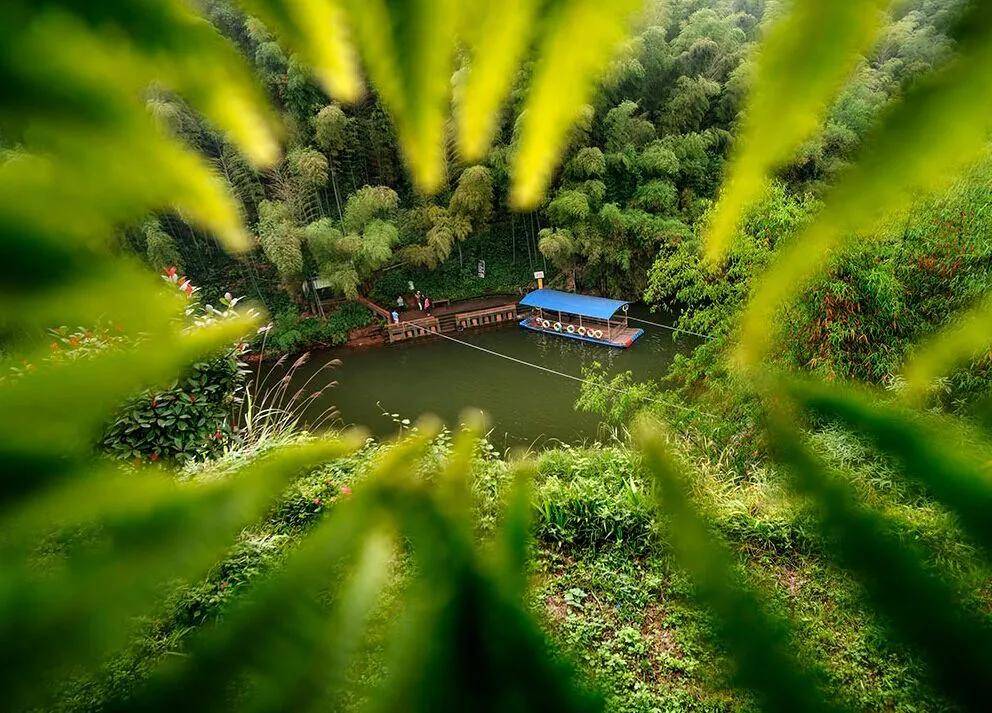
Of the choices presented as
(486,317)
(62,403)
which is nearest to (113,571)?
(62,403)

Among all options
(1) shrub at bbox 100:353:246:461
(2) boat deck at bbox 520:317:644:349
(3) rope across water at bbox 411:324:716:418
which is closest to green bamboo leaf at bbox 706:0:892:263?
(1) shrub at bbox 100:353:246:461

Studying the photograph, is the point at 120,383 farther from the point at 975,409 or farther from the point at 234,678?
the point at 975,409

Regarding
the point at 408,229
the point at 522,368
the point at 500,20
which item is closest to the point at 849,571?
the point at 500,20

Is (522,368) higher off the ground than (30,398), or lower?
lower

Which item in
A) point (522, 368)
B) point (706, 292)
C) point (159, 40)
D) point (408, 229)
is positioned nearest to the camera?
point (159, 40)

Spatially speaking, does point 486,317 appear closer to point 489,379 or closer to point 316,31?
point 489,379
